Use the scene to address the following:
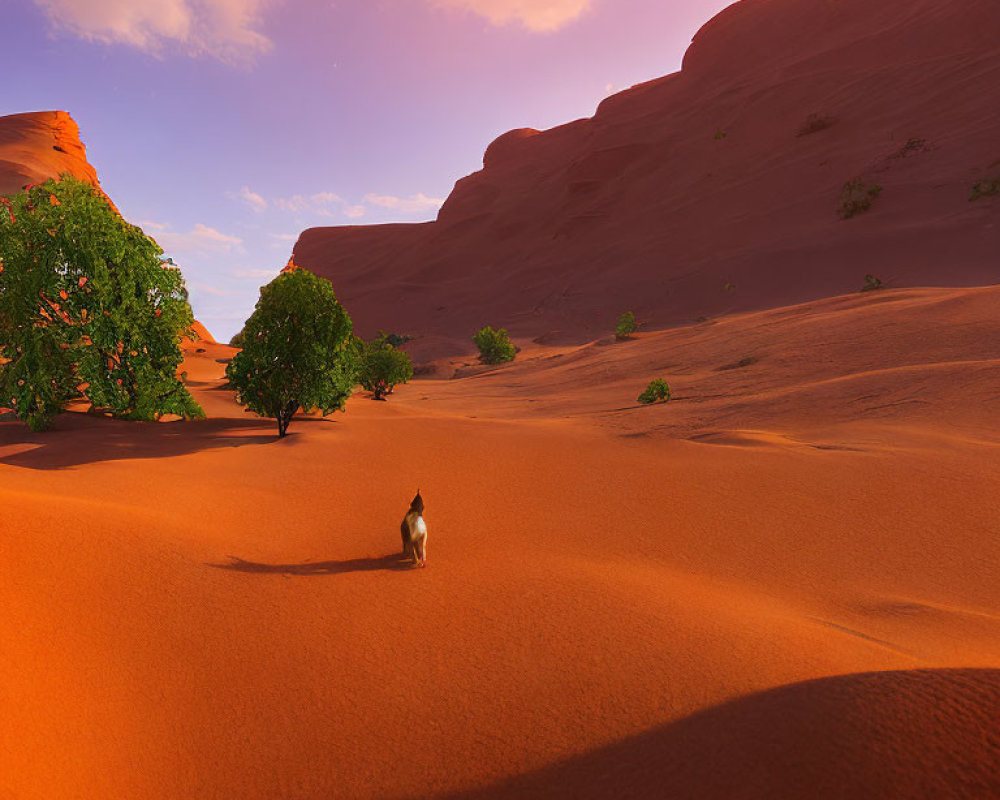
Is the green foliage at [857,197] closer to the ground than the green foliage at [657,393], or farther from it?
farther from it

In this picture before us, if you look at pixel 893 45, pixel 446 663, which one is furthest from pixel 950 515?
pixel 893 45

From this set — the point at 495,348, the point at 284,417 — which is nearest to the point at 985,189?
the point at 495,348

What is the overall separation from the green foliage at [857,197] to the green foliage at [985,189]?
5.34 meters

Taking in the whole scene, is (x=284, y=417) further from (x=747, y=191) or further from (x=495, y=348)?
(x=747, y=191)

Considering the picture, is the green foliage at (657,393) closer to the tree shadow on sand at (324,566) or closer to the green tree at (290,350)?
the green tree at (290,350)

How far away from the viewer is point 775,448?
9422 millimetres

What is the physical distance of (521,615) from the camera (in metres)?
4.60

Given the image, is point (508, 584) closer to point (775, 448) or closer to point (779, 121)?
point (775, 448)

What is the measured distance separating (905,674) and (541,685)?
2.09 meters

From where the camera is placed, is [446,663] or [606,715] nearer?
[606,715]

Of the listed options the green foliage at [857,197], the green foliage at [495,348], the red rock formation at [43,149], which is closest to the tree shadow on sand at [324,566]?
the green foliage at [495,348]

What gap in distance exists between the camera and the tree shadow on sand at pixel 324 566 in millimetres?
5504

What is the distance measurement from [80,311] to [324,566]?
35.1 ft

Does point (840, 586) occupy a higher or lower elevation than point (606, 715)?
lower
